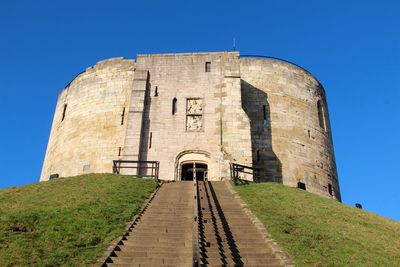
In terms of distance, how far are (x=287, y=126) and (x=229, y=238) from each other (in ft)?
50.1

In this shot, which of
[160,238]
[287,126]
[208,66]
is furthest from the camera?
[287,126]

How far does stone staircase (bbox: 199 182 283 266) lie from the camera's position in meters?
9.34

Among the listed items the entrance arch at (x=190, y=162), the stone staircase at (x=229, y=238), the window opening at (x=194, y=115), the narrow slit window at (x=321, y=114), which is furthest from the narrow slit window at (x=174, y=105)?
the narrow slit window at (x=321, y=114)

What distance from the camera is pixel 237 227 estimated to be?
1168 centimetres

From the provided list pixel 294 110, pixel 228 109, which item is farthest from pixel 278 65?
pixel 228 109

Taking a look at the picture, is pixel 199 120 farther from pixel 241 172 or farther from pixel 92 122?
pixel 92 122

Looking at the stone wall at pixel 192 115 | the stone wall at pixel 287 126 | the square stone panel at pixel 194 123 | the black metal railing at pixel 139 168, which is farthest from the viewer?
the stone wall at pixel 287 126

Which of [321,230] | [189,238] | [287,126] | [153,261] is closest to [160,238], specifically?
[189,238]

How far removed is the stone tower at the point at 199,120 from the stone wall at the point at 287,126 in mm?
60

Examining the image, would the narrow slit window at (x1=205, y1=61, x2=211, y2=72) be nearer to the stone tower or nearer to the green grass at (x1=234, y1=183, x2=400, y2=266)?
the stone tower

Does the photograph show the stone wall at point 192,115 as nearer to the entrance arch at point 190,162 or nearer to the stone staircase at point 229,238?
the entrance arch at point 190,162

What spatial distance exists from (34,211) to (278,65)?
18718 mm

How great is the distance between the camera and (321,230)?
12070 millimetres

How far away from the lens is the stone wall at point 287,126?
2395cm
